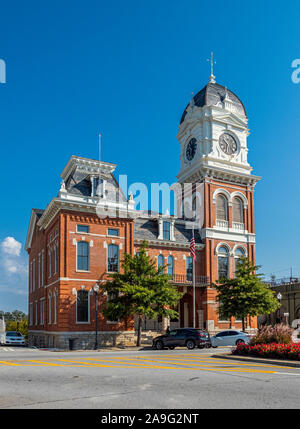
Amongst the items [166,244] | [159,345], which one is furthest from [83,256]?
[159,345]

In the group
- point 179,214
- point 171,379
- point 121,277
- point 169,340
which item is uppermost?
point 179,214

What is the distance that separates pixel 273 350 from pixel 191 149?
32.5m

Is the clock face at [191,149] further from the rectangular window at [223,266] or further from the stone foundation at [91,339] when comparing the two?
the stone foundation at [91,339]

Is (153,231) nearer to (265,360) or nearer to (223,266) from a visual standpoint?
(223,266)

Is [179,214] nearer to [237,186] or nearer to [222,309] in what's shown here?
[237,186]

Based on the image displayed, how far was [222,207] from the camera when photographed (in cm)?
4550

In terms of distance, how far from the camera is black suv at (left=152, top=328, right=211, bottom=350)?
28672mm

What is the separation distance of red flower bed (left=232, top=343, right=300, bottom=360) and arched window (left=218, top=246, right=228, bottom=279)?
23.5 meters

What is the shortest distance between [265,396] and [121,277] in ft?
78.6

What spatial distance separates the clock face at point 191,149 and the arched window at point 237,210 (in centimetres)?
653

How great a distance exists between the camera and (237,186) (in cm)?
4656

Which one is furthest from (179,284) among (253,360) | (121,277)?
(253,360)

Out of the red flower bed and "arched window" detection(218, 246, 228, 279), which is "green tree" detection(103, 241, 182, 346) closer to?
"arched window" detection(218, 246, 228, 279)
